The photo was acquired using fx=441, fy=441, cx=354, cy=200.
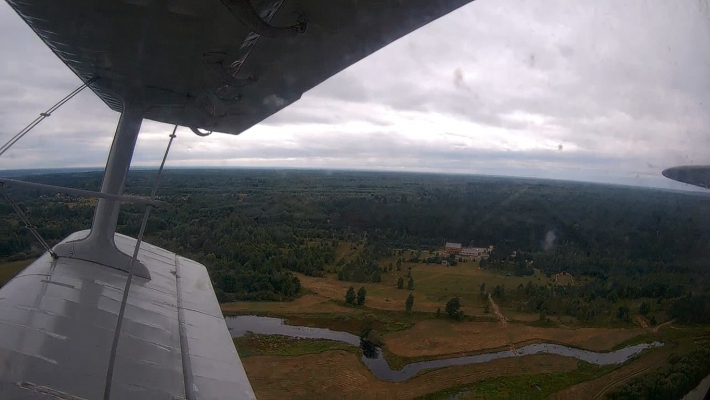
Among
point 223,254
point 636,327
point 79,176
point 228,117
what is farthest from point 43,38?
point 223,254

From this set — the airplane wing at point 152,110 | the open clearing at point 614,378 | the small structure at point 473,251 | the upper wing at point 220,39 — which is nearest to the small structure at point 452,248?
the small structure at point 473,251

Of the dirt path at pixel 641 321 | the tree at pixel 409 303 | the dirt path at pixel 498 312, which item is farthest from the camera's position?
the tree at pixel 409 303

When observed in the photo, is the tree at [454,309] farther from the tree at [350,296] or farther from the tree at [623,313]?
the tree at [623,313]

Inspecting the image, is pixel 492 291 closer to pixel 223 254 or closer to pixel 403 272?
pixel 403 272

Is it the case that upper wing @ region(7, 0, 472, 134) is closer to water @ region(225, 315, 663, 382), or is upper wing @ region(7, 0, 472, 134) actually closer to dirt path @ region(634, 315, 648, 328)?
water @ region(225, 315, 663, 382)

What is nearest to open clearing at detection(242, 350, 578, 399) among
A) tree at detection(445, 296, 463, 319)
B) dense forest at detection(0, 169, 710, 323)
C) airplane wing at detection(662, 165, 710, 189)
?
dense forest at detection(0, 169, 710, 323)
